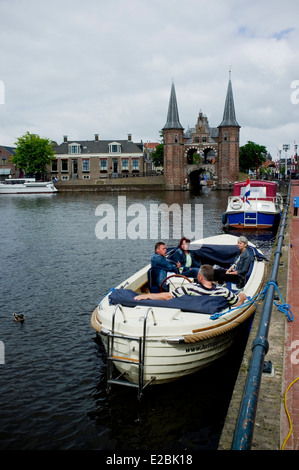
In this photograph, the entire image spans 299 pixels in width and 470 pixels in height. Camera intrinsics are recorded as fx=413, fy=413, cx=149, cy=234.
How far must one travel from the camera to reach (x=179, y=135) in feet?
268

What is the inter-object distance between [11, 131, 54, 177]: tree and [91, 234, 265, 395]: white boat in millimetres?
82629

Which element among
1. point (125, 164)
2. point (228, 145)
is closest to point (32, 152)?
point (125, 164)

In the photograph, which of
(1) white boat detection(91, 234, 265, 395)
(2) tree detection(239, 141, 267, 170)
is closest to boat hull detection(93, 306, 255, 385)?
(1) white boat detection(91, 234, 265, 395)

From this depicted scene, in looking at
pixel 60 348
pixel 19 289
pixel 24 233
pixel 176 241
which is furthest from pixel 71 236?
pixel 60 348

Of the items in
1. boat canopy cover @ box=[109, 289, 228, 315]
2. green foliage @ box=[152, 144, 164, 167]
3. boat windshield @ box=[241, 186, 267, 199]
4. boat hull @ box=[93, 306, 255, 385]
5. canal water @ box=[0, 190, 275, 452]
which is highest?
green foliage @ box=[152, 144, 164, 167]

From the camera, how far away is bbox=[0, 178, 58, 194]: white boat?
78.2 metres

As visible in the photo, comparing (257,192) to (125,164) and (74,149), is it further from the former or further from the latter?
(74,149)

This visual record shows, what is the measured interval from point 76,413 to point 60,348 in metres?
2.67

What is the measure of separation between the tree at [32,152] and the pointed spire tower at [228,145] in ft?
117

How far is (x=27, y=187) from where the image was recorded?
79562 millimetres

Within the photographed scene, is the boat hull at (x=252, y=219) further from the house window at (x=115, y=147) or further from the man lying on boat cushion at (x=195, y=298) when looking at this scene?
the house window at (x=115, y=147)

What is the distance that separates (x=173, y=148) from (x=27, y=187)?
96.6ft

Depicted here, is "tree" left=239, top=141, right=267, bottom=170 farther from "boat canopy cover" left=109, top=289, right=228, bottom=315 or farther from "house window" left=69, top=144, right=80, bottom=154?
"boat canopy cover" left=109, top=289, right=228, bottom=315
